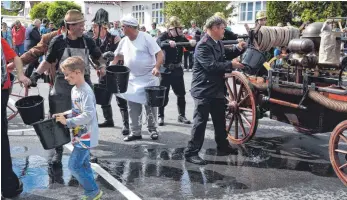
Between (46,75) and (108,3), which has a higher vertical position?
(108,3)

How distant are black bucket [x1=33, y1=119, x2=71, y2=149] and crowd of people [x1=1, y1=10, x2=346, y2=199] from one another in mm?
108

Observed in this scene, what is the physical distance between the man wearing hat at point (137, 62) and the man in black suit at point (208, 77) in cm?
93

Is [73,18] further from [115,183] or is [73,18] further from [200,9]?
[200,9]

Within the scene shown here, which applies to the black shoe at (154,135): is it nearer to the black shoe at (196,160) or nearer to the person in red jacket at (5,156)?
the black shoe at (196,160)

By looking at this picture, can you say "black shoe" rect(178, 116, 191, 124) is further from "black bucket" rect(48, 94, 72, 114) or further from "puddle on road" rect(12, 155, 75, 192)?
"black bucket" rect(48, 94, 72, 114)

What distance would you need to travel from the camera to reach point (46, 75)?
5.69 metres

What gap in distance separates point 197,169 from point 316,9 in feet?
44.3

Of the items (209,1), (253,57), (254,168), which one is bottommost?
(254,168)

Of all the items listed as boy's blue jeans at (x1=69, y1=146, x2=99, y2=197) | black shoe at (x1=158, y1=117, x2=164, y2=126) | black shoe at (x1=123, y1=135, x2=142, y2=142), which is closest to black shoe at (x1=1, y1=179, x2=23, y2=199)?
boy's blue jeans at (x1=69, y1=146, x2=99, y2=197)

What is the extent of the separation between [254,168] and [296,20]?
14.0 meters

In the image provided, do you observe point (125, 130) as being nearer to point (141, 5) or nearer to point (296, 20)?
point (296, 20)

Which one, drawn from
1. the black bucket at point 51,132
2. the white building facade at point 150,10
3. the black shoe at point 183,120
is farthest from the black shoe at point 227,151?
the white building facade at point 150,10

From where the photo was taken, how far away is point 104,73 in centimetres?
557

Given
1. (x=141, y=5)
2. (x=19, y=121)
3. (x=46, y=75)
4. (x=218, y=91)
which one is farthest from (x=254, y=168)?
(x=141, y=5)
